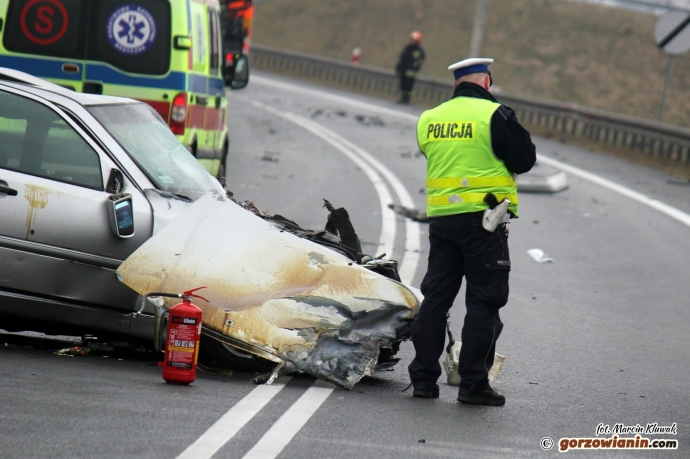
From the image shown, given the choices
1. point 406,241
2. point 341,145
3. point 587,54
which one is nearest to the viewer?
point 406,241

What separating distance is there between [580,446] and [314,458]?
1.38 metres

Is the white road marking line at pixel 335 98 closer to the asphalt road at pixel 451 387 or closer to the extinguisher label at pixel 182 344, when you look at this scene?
the asphalt road at pixel 451 387

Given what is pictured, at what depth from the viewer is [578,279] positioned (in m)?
10.6

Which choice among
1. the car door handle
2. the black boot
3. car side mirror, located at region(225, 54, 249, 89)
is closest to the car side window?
the car door handle

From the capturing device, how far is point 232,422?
5273mm

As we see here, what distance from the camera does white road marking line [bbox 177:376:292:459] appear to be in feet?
15.6

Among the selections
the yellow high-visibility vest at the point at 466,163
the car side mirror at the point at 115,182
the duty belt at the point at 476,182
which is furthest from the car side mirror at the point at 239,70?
the duty belt at the point at 476,182

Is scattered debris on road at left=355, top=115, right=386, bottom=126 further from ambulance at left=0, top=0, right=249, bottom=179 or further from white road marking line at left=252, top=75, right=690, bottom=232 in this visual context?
ambulance at left=0, top=0, right=249, bottom=179

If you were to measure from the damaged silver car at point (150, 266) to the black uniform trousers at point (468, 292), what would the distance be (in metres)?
0.24

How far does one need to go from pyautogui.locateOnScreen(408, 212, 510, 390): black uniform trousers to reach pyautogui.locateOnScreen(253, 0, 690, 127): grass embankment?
138 ft

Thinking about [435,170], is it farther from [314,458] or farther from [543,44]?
[543,44]

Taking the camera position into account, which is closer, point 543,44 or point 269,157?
point 269,157

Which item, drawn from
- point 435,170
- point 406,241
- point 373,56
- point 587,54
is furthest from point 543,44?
point 435,170

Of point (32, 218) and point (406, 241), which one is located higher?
point (32, 218)
